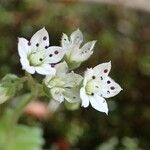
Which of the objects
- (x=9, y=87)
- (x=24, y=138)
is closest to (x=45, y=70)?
Result: (x=9, y=87)

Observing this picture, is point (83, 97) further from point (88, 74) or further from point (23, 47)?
point (23, 47)

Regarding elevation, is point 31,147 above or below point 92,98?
below

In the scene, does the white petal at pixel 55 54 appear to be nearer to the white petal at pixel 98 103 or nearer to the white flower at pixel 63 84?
the white flower at pixel 63 84

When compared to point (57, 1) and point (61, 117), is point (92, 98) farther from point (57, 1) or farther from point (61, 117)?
point (57, 1)

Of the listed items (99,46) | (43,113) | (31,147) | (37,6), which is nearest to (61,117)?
(43,113)

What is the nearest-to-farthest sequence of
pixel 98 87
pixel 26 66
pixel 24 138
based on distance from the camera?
pixel 26 66, pixel 98 87, pixel 24 138

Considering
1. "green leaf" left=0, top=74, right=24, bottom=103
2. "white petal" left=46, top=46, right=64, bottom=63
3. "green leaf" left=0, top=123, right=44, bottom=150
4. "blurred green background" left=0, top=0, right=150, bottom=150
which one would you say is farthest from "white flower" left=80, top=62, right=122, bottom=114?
"blurred green background" left=0, top=0, right=150, bottom=150

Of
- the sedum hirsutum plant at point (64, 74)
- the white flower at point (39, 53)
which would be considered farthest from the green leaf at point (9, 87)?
the white flower at point (39, 53)

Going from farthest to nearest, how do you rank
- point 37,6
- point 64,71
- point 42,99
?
point 37,6 → point 42,99 → point 64,71

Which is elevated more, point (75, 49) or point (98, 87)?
point (75, 49)
